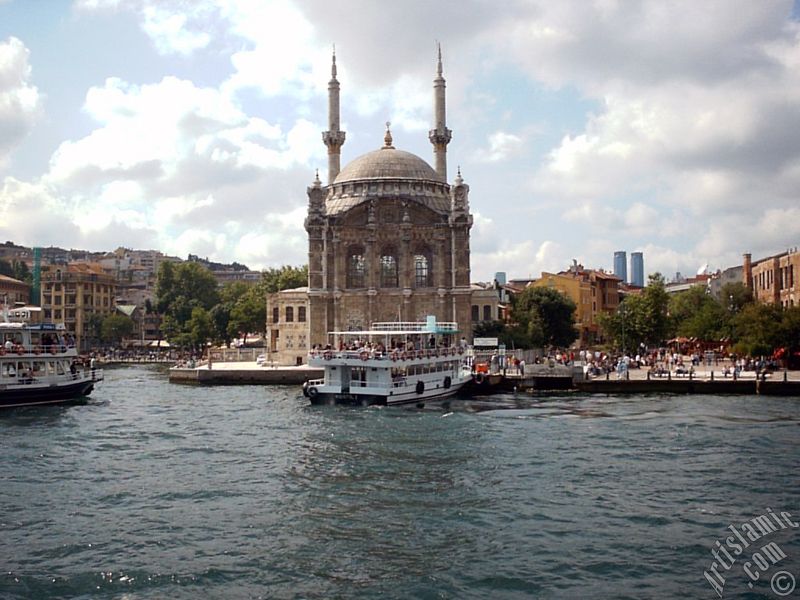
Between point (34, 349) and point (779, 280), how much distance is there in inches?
2129

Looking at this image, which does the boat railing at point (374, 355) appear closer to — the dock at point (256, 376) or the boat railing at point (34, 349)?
the boat railing at point (34, 349)

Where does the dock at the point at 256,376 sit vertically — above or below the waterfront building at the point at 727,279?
below

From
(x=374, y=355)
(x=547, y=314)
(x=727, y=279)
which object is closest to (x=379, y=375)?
(x=374, y=355)

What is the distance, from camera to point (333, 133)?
75062 millimetres

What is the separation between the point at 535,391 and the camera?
49.5 m

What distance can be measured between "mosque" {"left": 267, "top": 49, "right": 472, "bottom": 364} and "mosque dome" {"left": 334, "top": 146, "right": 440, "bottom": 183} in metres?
0.74

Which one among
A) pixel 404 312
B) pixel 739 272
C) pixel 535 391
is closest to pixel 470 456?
pixel 535 391

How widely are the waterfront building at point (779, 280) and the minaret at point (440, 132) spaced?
90.2 feet

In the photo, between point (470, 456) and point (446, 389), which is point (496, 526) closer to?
point (470, 456)

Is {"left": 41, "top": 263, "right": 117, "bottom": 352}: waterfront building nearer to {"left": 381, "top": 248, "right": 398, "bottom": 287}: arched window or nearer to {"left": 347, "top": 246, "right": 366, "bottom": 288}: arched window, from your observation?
{"left": 347, "top": 246, "right": 366, "bottom": 288}: arched window

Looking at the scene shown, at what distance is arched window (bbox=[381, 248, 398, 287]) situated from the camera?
6819 centimetres

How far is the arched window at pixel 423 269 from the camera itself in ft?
223

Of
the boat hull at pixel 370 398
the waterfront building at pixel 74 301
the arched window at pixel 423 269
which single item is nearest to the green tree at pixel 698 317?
the arched window at pixel 423 269

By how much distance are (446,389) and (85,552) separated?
3024 cm
